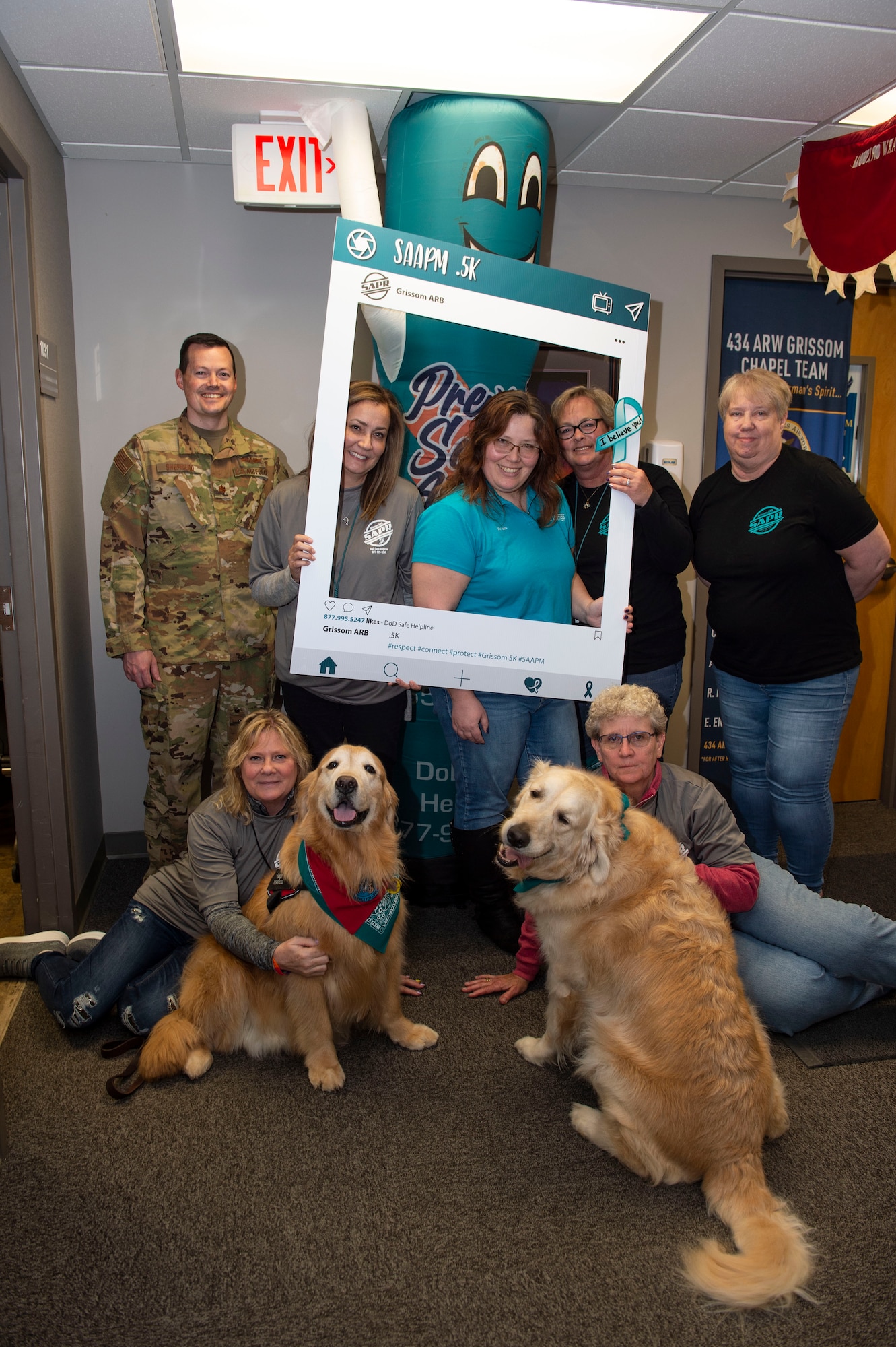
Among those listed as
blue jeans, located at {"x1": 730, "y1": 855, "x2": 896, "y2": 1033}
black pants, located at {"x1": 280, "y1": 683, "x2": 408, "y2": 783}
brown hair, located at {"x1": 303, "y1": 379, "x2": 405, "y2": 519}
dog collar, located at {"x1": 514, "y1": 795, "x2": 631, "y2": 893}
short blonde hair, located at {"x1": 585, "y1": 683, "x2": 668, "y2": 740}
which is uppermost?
brown hair, located at {"x1": 303, "y1": 379, "x2": 405, "y2": 519}

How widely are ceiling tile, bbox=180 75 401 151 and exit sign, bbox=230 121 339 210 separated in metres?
0.06

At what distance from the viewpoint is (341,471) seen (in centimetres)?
235

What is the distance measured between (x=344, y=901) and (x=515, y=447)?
133 cm

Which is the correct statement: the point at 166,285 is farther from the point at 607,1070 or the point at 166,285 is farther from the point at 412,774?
the point at 607,1070

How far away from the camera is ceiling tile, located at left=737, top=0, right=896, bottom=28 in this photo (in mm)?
2252

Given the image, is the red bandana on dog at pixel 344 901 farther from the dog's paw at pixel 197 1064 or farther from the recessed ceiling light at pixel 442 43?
the recessed ceiling light at pixel 442 43

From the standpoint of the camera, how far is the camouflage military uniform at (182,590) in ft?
9.70

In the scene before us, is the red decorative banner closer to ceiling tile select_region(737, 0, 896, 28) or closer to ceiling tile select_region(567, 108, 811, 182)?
ceiling tile select_region(567, 108, 811, 182)

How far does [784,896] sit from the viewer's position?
91.0 inches

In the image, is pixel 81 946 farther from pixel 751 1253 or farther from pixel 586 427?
pixel 586 427

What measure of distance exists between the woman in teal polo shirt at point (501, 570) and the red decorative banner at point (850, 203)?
1.65 meters

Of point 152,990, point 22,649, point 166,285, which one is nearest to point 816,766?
point 152,990

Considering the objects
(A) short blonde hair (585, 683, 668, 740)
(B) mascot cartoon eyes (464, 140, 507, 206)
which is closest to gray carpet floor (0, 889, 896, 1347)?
(A) short blonde hair (585, 683, 668, 740)

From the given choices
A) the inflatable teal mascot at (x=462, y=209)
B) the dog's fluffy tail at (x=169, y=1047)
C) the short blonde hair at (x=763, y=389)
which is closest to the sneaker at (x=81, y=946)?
the dog's fluffy tail at (x=169, y=1047)
